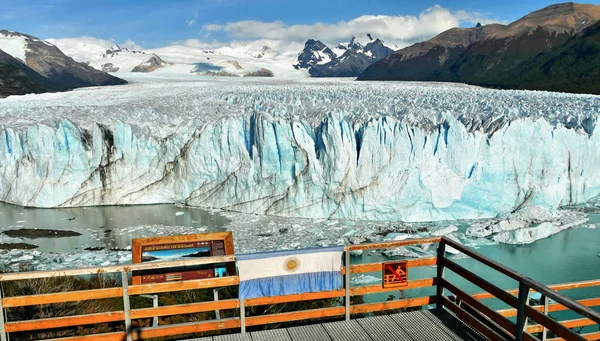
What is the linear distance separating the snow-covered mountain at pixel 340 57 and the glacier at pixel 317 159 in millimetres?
100867

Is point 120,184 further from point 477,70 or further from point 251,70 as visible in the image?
point 251,70

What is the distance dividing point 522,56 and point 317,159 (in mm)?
55566

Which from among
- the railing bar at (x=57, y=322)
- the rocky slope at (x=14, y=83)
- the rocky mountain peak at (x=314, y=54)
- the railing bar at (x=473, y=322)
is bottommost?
the railing bar at (x=473, y=322)

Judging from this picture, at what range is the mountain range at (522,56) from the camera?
4741 centimetres

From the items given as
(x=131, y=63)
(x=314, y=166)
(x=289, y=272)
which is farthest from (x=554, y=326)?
(x=131, y=63)

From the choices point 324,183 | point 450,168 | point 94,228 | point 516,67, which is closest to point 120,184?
point 94,228

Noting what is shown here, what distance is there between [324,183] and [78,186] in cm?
691

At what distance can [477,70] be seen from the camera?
194 feet

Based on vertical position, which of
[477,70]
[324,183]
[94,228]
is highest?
[477,70]

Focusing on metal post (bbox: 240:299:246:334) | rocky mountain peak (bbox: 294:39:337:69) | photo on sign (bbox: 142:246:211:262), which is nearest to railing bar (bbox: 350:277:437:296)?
metal post (bbox: 240:299:246:334)

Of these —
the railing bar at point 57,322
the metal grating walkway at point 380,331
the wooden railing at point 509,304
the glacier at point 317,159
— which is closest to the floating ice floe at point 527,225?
the glacier at point 317,159

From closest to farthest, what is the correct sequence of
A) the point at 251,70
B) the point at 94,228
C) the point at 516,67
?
the point at 94,228 < the point at 516,67 < the point at 251,70

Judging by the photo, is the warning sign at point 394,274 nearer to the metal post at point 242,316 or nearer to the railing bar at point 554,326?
the railing bar at point 554,326

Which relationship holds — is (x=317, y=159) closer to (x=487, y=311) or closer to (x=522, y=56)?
(x=487, y=311)
